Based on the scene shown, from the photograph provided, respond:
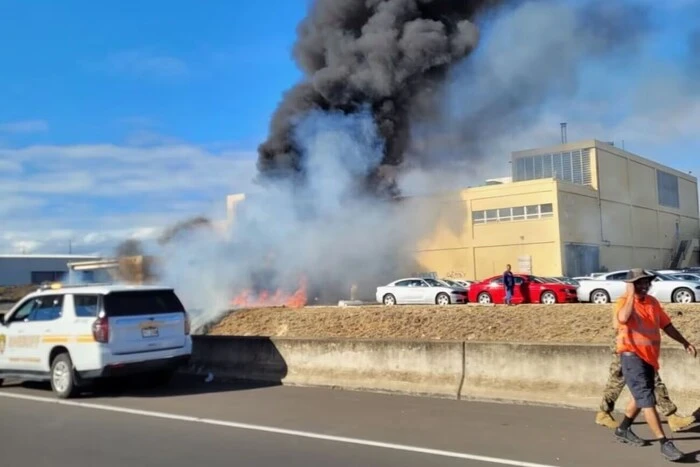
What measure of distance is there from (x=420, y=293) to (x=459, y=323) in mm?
14081

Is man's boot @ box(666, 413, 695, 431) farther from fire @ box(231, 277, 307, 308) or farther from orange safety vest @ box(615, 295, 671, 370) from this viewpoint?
fire @ box(231, 277, 307, 308)

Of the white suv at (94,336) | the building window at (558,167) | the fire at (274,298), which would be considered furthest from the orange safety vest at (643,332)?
the building window at (558,167)

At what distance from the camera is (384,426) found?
25.0ft

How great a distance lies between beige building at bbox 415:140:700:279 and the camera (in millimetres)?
45969

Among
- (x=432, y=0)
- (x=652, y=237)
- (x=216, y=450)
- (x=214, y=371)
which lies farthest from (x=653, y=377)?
(x=652, y=237)

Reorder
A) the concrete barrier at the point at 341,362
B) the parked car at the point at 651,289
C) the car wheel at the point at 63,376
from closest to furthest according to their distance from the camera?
the concrete barrier at the point at 341,362 → the car wheel at the point at 63,376 → the parked car at the point at 651,289

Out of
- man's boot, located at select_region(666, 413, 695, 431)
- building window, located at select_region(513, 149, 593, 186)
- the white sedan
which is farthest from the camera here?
building window, located at select_region(513, 149, 593, 186)

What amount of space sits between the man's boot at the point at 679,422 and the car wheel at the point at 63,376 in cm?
785

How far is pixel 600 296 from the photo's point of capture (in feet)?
80.5

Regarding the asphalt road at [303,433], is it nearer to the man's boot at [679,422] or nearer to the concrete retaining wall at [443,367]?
the man's boot at [679,422]

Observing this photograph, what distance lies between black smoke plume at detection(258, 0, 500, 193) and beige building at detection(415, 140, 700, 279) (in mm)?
13182

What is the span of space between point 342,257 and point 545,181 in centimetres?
1762

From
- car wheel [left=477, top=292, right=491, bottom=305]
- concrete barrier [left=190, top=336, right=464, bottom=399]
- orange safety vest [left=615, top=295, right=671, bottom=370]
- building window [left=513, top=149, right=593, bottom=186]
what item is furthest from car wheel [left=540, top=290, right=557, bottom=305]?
building window [left=513, top=149, right=593, bottom=186]

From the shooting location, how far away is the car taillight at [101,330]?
32.0 feet
